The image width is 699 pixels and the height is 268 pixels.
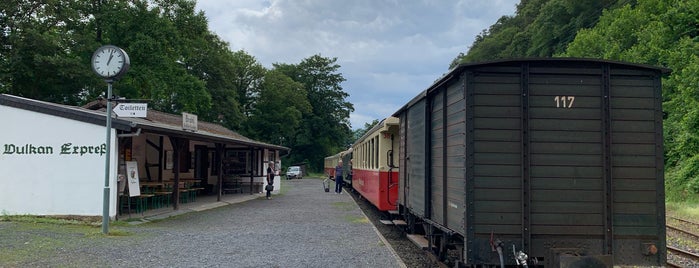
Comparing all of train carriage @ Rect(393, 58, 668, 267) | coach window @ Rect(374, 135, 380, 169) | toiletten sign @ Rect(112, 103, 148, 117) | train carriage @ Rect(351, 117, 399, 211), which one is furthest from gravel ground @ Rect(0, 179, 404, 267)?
train carriage @ Rect(393, 58, 668, 267)

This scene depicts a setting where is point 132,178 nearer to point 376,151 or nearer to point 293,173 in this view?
point 376,151

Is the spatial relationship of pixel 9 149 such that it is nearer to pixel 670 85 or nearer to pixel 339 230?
pixel 339 230

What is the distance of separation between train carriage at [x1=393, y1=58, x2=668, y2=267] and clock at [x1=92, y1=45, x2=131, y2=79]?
732 cm

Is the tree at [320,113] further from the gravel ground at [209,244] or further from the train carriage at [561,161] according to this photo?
the train carriage at [561,161]

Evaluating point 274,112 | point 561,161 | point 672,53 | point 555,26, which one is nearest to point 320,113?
point 274,112

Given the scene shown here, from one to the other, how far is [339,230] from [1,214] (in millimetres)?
7647

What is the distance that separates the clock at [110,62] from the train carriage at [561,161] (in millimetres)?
7316

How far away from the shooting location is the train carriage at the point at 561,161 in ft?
16.5

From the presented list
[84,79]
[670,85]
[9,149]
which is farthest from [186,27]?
[670,85]

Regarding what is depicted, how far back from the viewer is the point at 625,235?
504 centimetres

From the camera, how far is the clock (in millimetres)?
9977

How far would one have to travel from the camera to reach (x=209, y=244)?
9.09m

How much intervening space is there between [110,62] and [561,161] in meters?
8.43

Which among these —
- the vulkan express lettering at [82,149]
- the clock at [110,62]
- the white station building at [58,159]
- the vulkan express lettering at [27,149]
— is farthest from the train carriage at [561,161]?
the vulkan express lettering at [27,149]
